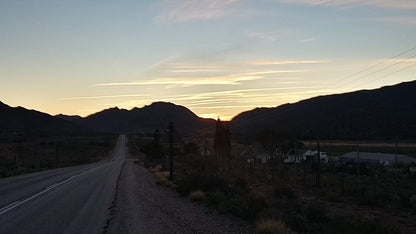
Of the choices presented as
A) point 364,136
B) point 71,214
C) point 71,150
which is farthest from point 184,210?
point 71,150

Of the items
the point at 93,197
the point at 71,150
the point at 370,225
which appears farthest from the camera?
the point at 71,150

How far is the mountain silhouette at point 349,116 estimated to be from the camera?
112 meters

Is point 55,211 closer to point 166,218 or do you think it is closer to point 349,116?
point 166,218

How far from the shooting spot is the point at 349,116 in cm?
13662

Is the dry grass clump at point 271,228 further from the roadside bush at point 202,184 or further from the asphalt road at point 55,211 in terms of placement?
the roadside bush at point 202,184

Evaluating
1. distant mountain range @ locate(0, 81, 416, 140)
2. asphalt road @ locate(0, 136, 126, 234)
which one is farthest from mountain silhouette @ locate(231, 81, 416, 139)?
asphalt road @ locate(0, 136, 126, 234)

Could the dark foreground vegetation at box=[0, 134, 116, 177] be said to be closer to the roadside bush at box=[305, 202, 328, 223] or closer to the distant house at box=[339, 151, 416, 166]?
the roadside bush at box=[305, 202, 328, 223]

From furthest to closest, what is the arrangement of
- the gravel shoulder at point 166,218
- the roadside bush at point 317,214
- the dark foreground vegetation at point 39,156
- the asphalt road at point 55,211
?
the dark foreground vegetation at point 39,156, the roadside bush at point 317,214, the gravel shoulder at point 166,218, the asphalt road at point 55,211

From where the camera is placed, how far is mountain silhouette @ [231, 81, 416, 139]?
112 meters

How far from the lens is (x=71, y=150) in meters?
124

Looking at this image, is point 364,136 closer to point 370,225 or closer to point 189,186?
point 189,186

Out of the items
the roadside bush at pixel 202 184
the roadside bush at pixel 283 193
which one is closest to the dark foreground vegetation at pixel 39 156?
the roadside bush at pixel 202 184

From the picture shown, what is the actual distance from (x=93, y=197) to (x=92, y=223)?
7.95 metres

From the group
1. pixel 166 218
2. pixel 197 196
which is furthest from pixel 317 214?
pixel 197 196
